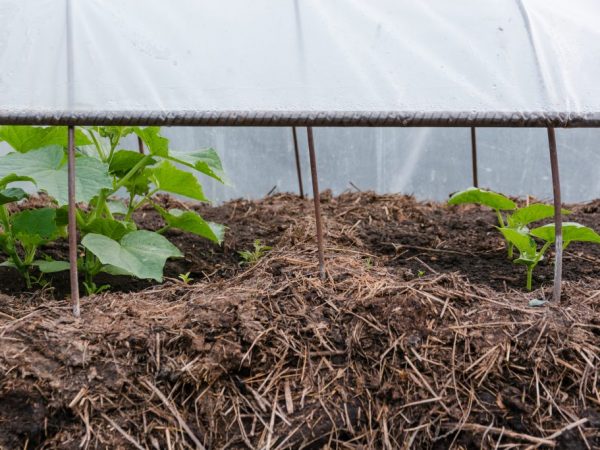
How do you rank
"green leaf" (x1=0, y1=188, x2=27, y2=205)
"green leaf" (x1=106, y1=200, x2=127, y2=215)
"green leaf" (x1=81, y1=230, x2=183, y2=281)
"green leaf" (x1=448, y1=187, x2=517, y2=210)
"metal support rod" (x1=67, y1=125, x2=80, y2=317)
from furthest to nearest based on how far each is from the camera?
"green leaf" (x1=106, y1=200, x2=127, y2=215) → "green leaf" (x1=448, y1=187, x2=517, y2=210) → "green leaf" (x1=0, y1=188, x2=27, y2=205) → "green leaf" (x1=81, y1=230, x2=183, y2=281) → "metal support rod" (x1=67, y1=125, x2=80, y2=317)

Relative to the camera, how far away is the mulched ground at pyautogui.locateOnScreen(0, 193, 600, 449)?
1.67 m

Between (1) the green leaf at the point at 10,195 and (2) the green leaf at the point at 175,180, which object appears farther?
(2) the green leaf at the point at 175,180

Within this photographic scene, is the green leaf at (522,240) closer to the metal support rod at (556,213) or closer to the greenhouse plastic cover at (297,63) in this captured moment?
the metal support rod at (556,213)

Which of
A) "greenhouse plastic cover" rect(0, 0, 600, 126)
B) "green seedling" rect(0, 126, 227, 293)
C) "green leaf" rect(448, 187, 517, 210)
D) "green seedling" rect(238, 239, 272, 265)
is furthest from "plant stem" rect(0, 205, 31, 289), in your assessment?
"green leaf" rect(448, 187, 517, 210)

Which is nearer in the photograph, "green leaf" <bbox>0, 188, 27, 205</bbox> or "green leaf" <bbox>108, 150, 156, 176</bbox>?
"green leaf" <bbox>0, 188, 27, 205</bbox>

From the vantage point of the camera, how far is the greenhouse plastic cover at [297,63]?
6.44ft

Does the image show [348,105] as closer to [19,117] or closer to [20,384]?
[19,117]

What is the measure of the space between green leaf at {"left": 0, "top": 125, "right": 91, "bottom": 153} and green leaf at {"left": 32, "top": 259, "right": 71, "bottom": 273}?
1.12 feet

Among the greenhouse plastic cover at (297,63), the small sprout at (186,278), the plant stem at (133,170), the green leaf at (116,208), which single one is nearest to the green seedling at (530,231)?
the greenhouse plastic cover at (297,63)

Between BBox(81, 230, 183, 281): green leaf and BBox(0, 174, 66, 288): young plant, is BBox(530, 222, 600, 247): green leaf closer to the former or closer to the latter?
BBox(81, 230, 183, 281): green leaf

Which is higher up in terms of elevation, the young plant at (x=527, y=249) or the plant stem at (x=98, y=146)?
the plant stem at (x=98, y=146)

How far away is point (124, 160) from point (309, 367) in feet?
3.04

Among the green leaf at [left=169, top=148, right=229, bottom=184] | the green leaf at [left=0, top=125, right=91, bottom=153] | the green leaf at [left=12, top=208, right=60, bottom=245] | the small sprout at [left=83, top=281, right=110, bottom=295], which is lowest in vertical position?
the small sprout at [left=83, top=281, right=110, bottom=295]

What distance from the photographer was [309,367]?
5.86 ft
